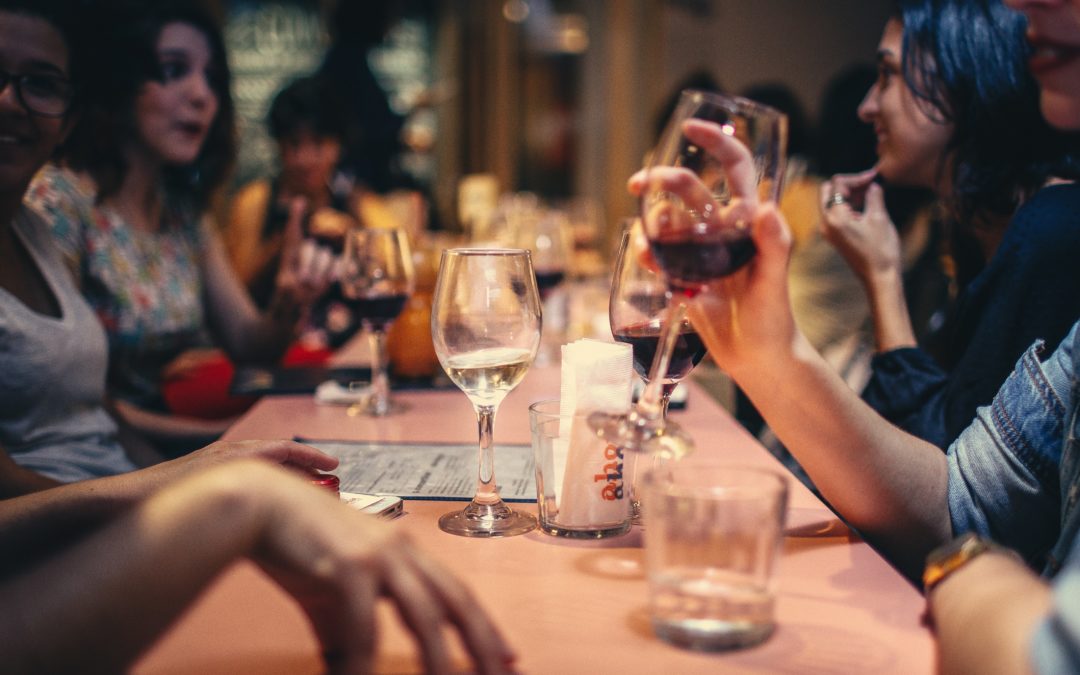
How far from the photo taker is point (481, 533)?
95cm

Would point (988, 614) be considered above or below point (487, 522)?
above

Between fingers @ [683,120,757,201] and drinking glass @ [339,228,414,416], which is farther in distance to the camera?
drinking glass @ [339,228,414,416]

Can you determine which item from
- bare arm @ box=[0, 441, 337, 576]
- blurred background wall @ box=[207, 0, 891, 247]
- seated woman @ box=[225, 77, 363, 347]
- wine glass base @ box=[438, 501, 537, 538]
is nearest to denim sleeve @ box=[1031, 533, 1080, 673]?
wine glass base @ box=[438, 501, 537, 538]

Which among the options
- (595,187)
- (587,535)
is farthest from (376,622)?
(595,187)

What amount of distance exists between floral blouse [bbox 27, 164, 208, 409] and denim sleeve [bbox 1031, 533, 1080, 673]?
6.43 ft

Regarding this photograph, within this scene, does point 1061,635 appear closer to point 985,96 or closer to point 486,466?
point 486,466

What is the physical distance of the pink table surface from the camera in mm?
676

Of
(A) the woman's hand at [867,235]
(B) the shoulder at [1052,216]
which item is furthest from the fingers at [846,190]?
(B) the shoulder at [1052,216]

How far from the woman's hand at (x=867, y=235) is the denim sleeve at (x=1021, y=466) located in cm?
63

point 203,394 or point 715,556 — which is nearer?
point 715,556

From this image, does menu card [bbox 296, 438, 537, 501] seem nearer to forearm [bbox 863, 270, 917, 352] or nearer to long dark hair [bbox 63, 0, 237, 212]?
forearm [bbox 863, 270, 917, 352]

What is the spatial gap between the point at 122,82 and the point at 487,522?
6.15 ft

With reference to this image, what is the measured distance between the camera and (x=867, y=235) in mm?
1775

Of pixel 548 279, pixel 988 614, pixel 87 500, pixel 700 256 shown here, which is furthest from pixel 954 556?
pixel 548 279
